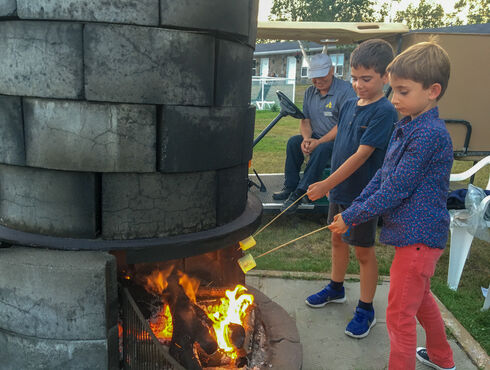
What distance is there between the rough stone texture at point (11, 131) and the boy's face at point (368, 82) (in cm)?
197

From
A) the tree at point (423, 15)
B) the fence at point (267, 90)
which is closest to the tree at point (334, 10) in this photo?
the tree at point (423, 15)

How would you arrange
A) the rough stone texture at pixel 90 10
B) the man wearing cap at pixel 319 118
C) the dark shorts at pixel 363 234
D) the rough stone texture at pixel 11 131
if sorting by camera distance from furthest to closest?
the man wearing cap at pixel 319 118 < the dark shorts at pixel 363 234 < the rough stone texture at pixel 11 131 < the rough stone texture at pixel 90 10

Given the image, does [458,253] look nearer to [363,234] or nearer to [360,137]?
[363,234]

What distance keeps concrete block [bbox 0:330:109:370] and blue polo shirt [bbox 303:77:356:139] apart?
12.9ft

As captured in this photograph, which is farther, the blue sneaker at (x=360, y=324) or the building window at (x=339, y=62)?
the building window at (x=339, y=62)

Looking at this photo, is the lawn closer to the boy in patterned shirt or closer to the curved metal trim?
the boy in patterned shirt

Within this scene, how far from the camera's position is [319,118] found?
5.34 m

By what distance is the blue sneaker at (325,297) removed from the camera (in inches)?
133

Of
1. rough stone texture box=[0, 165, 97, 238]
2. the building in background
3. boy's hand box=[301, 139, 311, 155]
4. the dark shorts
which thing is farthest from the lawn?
the building in background

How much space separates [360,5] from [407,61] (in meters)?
36.1

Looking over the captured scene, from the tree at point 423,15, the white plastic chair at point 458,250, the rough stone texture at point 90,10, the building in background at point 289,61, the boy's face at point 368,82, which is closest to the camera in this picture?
the rough stone texture at point 90,10

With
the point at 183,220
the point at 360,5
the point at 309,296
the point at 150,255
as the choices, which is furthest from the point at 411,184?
the point at 360,5

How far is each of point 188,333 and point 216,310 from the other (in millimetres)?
428

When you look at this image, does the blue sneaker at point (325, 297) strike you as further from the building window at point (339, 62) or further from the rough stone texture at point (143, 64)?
the building window at point (339, 62)
